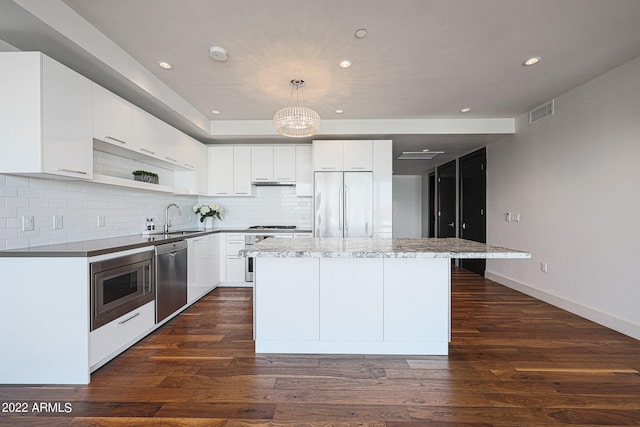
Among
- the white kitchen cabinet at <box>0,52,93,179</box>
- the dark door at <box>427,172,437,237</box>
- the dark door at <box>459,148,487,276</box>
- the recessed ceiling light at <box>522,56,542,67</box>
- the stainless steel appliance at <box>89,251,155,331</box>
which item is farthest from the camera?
the dark door at <box>427,172,437,237</box>

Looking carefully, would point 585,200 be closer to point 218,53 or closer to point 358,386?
point 358,386

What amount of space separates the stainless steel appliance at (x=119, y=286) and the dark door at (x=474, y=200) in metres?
5.19

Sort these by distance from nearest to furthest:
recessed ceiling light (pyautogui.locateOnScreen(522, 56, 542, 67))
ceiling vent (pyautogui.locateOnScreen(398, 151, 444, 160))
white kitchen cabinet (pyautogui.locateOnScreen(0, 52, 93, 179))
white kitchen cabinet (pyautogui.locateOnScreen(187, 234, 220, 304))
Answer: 1. white kitchen cabinet (pyautogui.locateOnScreen(0, 52, 93, 179))
2. recessed ceiling light (pyautogui.locateOnScreen(522, 56, 542, 67))
3. white kitchen cabinet (pyautogui.locateOnScreen(187, 234, 220, 304))
4. ceiling vent (pyautogui.locateOnScreen(398, 151, 444, 160))

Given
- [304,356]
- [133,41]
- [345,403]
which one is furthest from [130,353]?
[133,41]

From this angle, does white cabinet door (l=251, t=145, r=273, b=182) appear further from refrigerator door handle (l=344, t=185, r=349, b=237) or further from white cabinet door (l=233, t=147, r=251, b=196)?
refrigerator door handle (l=344, t=185, r=349, b=237)

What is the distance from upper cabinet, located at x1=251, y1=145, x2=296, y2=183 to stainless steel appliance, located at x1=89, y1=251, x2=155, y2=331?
93.9 inches

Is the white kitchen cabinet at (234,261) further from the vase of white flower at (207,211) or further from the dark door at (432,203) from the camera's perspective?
the dark door at (432,203)

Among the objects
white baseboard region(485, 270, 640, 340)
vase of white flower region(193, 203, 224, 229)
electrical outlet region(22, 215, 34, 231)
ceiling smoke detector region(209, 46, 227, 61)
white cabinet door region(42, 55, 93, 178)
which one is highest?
ceiling smoke detector region(209, 46, 227, 61)

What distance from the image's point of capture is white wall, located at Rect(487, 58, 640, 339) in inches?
105

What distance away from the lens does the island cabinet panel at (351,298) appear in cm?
224

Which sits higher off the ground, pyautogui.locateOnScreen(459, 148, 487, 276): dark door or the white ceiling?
the white ceiling

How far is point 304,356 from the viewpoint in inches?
88.0

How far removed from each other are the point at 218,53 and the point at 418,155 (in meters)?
4.67

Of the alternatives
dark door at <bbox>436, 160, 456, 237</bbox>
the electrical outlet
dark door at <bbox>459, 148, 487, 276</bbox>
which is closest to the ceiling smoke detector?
the electrical outlet
